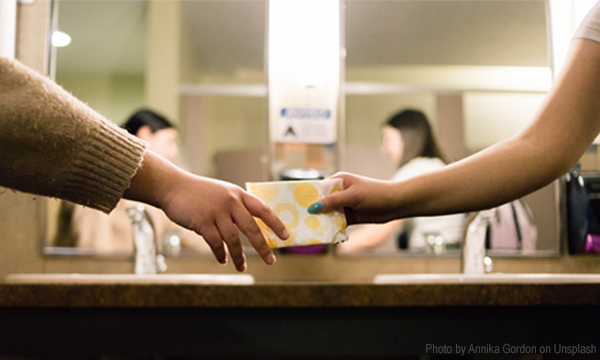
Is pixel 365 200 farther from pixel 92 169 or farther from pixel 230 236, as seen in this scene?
pixel 92 169

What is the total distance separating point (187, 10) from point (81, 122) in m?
1.20

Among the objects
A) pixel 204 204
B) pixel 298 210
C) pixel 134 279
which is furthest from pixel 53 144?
pixel 134 279

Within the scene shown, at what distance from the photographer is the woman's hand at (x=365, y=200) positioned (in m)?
0.71

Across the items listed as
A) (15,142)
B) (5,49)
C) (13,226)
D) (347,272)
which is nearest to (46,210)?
(13,226)

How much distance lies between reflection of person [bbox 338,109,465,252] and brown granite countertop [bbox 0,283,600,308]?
89cm

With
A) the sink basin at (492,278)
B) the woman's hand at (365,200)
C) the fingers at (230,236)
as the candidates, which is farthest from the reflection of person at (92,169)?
the sink basin at (492,278)

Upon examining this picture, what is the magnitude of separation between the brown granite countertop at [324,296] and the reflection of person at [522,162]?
0.57 feet

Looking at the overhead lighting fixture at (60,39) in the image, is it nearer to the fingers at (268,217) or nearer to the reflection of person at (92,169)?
the reflection of person at (92,169)

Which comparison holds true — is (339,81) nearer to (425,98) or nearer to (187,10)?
(425,98)

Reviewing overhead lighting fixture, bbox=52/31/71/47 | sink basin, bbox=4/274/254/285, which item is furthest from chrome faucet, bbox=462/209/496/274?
overhead lighting fixture, bbox=52/31/71/47

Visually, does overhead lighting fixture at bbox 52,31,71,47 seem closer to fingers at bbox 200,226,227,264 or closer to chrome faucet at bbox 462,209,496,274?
fingers at bbox 200,226,227,264

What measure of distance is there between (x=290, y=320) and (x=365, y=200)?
219 millimetres

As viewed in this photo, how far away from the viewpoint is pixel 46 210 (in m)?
1.61

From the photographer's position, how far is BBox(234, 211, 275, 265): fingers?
675 mm
